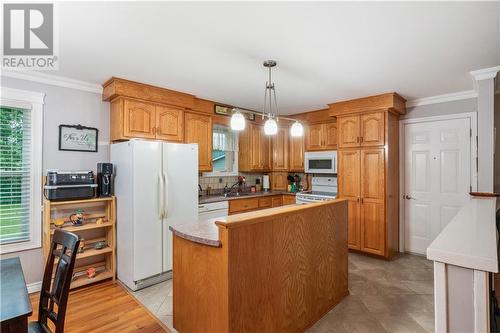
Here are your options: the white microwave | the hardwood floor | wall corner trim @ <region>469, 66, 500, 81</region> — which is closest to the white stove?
the white microwave

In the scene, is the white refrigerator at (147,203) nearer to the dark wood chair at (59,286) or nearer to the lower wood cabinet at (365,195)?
the dark wood chair at (59,286)

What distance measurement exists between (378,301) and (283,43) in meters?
2.68

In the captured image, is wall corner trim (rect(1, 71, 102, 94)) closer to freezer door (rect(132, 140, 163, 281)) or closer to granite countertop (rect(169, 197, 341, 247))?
freezer door (rect(132, 140, 163, 281))

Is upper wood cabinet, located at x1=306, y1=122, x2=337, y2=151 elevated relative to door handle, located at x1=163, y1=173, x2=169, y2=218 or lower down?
elevated

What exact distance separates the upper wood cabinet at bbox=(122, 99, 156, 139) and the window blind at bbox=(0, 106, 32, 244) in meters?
0.99

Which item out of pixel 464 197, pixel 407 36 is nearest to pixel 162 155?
pixel 407 36

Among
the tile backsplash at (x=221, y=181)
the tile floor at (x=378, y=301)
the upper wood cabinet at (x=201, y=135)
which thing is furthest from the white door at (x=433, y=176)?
the upper wood cabinet at (x=201, y=135)

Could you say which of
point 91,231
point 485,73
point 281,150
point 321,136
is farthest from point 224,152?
point 485,73

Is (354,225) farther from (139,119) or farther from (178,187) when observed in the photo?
(139,119)

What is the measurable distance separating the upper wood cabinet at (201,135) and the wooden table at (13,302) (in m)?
2.54

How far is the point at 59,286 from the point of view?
1.46m

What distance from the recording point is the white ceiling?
5.73ft

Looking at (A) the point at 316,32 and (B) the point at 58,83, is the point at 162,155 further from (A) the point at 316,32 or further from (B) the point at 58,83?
(A) the point at 316,32

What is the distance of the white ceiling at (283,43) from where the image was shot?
1746 millimetres
